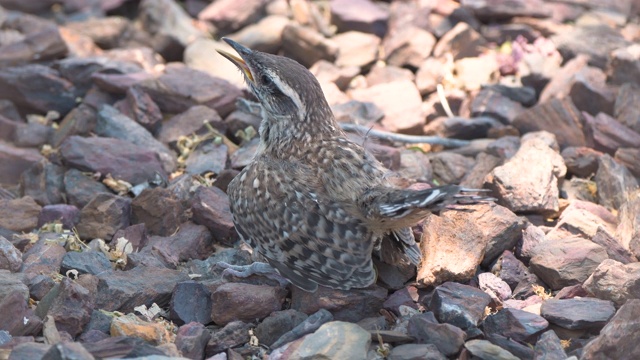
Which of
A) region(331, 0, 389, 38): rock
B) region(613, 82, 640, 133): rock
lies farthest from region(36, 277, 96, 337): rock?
region(331, 0, 389, 38): rock

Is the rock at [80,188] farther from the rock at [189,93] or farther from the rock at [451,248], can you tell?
the rock at [451,248]

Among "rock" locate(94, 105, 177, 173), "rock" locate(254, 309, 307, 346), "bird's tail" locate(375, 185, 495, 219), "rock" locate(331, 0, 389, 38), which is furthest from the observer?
"rock" locate(331, 0, 389, 38)

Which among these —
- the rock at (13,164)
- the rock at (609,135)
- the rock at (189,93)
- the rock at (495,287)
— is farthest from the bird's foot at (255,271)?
the rock at (609,135)

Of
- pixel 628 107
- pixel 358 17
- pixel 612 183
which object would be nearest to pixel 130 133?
pixel 358 17

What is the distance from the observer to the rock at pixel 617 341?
4.37 metres

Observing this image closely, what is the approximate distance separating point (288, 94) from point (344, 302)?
4.27ft

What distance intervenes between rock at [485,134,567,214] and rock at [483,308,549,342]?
1.25 metres

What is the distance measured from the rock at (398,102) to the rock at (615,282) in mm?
2554

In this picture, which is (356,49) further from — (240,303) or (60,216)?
(240,303)

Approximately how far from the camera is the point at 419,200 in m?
4.41

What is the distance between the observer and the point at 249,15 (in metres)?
8.41

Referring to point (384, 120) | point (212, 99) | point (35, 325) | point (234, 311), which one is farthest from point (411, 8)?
point (35, 325)

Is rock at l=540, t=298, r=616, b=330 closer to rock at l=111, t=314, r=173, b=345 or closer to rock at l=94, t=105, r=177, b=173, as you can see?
rock at l=111, t=314, r=173, b=345

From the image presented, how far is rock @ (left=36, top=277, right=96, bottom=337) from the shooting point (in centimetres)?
464
